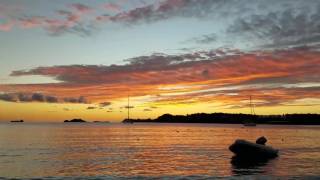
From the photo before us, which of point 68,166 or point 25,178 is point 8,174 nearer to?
point 25,178

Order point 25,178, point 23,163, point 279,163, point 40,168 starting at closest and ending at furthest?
point 25,178, point 40,168, point 23,163, point 279,163

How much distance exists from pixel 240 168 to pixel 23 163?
23.0 meters

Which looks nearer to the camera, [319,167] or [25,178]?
[25,178]

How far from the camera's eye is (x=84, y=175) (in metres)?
37.2

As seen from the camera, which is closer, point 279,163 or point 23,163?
point 23,163

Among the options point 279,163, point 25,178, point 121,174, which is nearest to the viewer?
point 25,178

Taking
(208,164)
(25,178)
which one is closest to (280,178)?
(208,164)

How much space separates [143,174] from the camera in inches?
1505

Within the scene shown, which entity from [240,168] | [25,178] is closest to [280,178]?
[240,168]

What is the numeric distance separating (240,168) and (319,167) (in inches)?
322

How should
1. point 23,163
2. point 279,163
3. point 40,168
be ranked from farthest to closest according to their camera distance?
point 279,163, point 23,163, point 40,168

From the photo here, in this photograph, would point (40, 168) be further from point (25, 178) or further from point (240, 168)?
point (240, 168)

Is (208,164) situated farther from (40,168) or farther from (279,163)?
(40,168)

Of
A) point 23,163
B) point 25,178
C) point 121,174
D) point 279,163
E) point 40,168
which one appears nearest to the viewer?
point 25,178
